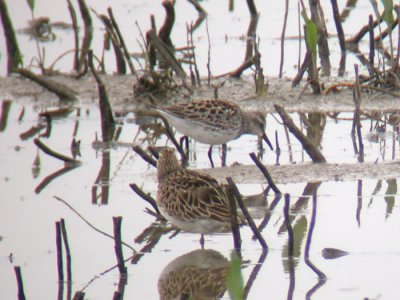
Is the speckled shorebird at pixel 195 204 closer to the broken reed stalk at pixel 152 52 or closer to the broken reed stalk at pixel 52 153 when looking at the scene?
the broken reed stalk at pixel 52 153

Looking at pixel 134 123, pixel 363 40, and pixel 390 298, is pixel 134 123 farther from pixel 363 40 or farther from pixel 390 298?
pixel 390 298

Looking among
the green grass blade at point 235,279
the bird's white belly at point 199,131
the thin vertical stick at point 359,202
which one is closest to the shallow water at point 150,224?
the thin vertical stick at point 359,202

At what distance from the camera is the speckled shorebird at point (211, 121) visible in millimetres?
9992

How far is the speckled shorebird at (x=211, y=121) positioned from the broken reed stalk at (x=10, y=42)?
4109 mm

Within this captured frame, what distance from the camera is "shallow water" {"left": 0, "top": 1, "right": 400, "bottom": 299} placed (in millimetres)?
6535

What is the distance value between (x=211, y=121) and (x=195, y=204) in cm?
280

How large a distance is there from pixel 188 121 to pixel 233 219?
131 inches

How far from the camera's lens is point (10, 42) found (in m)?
13.9

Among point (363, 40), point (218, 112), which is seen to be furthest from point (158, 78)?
point (363, 40)

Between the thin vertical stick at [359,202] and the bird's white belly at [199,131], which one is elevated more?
the bird's white belly at [199,131]

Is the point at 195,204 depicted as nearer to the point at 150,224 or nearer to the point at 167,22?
the point at 150,224

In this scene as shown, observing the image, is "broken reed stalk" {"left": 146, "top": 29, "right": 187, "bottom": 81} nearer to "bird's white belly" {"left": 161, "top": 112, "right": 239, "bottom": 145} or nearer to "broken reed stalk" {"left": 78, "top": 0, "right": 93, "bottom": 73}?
"bird's white belly" {"left": 161, "top": 112, "right": 239, "bottom": 145}

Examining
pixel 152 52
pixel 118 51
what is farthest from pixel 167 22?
pixel 118 51

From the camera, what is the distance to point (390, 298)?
6059 millimetres
